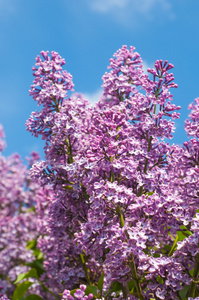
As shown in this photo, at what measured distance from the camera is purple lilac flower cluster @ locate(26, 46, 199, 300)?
2.63 meters

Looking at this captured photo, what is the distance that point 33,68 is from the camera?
3949 mm

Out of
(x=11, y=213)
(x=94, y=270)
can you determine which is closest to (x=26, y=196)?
(x=11, y=213)

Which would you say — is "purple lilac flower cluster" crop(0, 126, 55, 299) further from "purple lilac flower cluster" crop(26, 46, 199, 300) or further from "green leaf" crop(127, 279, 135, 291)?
"green leaf" crop(127, 279, 135, 291)

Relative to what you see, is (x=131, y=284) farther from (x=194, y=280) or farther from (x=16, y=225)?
(x=16, y=225)

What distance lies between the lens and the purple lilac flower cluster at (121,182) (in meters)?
2.63

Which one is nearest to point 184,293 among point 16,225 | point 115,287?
point 115,287

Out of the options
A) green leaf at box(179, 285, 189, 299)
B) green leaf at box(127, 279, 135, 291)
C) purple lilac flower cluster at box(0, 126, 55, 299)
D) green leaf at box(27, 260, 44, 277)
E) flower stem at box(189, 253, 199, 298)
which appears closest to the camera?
flower stem at box(189, 253, 199, 298)

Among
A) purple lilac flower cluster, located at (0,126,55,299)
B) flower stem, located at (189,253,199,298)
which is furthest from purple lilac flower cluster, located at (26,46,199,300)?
purple lilac flower cluster, located at (0,126,55,299)

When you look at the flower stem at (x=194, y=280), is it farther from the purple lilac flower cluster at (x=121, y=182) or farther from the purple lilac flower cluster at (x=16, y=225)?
the purple lilac flower cluster at (x=16, y=225)

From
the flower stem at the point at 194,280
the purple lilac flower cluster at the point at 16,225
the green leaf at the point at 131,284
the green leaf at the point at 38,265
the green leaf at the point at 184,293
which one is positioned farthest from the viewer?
the purple lilac flower cluster at the point at 16,225

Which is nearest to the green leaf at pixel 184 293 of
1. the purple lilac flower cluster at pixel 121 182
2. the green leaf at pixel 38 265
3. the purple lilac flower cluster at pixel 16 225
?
the purple lilac flower cluster at pixel 121 182

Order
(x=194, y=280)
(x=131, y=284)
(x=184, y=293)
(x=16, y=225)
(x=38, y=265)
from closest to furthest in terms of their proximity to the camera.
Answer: (x=194, y=280), (x=184, y=293), (x=131, y=284), (x=38, y=265), (x=16, y=225)

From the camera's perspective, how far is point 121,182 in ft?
10.0

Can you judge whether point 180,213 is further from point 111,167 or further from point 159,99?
point 159,99
